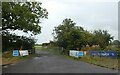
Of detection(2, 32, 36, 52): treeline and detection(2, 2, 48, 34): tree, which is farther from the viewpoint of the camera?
detection(2, 32, 36, 52): treeline

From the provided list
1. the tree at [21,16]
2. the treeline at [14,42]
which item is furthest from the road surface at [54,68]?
the treeline at [14,42]

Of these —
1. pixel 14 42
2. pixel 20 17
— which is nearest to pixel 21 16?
pixel 20 17

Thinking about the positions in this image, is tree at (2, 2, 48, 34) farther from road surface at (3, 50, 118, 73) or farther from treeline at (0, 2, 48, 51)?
road surface at (3, 50, 118, 73)

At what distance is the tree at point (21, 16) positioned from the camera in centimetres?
3658

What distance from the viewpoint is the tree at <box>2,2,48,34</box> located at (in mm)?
36584

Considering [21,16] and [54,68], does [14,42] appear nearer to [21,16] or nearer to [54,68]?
[21,16]

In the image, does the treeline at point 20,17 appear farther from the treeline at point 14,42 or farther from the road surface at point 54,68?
the road surface at point 54,68

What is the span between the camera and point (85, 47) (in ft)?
187

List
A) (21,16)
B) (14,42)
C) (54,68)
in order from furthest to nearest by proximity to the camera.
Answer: (14,42) < (21,16) < (54,68)

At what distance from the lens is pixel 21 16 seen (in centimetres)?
3778

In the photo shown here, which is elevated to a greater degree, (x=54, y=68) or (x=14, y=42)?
(x=14, y=42)

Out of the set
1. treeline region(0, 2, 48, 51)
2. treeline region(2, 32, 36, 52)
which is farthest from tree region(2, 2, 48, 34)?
treeline region(2, 32, 36, 52)

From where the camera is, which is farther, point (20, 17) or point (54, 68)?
point (20, 17)

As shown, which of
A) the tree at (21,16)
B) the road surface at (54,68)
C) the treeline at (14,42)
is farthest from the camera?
the treeline at (14,42)
